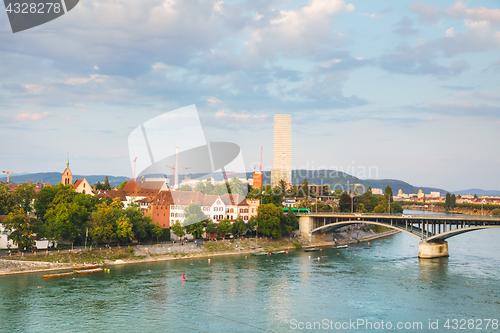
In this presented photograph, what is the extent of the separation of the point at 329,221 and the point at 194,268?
42.2 metres

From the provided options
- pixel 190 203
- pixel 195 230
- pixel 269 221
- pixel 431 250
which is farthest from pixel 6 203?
pixel 431 250

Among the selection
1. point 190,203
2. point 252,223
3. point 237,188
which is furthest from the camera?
point 237,188

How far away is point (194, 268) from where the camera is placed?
57.2 meters

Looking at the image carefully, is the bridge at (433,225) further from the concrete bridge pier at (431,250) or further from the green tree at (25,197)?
the green tree at (25,197)

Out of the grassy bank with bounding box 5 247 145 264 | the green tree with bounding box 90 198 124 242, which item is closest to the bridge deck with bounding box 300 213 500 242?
the grassy bank with bounding box 5 247 145 264

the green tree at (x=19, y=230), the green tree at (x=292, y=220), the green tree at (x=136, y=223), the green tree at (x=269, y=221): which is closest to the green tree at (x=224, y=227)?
the green tree at (x=269, y=221)

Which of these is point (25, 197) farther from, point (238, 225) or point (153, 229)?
point (238, 225)

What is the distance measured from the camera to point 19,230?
54344 millimetres

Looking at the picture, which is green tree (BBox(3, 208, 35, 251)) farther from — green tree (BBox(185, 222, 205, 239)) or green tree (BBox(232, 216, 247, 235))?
green tree (BBox(232, 216, 247, 235))

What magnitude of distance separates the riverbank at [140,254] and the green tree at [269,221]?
5.42ft

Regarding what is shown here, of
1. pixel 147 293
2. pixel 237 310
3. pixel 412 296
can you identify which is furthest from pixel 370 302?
pixel 147 293

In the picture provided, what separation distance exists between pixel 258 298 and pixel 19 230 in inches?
1290

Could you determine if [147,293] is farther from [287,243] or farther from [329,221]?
[329,221]

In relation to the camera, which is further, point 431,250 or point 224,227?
point 224,227
